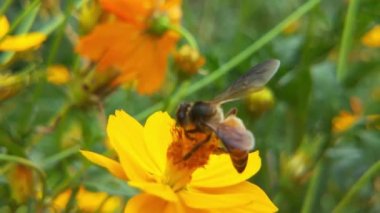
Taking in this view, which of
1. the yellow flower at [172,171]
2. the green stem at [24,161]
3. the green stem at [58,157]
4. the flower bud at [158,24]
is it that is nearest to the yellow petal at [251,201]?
the yellow flower at [172,171]

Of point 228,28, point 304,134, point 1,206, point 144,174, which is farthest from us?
point 228,28

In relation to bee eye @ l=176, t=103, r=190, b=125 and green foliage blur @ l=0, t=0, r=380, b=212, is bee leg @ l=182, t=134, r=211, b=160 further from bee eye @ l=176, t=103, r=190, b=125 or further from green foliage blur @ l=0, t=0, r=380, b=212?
green foliage blur @ l=0, t=0, r=380, b=212

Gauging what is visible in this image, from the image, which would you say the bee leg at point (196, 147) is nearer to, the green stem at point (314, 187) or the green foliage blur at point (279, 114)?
the green foliage blur at point (279, 114)

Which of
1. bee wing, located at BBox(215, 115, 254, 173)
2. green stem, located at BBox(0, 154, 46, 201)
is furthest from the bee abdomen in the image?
green stem, located at BBox(0, 154, 46, 201)

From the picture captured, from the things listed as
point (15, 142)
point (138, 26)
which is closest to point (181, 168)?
point (15, 142)

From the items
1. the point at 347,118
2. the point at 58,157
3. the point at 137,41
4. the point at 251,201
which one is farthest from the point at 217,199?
the point at 347,118

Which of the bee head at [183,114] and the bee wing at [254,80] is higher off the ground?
the bee wing at [254,80]

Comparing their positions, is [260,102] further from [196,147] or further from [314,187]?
[196,147]

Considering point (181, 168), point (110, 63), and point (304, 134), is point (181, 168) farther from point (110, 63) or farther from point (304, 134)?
point (304, 134)
